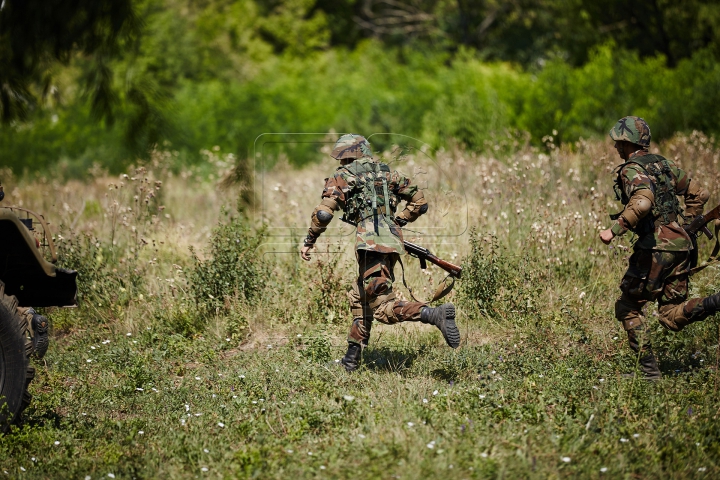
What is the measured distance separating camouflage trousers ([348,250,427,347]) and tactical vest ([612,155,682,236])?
1.69 metres

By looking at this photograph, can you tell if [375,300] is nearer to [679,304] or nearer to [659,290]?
[659,290]

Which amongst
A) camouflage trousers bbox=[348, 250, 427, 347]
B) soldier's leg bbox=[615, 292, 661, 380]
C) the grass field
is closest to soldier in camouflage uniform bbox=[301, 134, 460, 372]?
camouflage trousers bbox=[348, 250, 427, 347]

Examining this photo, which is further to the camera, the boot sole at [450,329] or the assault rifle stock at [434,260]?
the assault rifle stock at [434,260]

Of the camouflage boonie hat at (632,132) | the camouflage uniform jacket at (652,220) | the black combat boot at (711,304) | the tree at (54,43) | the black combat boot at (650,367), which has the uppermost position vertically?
the tree at (54,43)

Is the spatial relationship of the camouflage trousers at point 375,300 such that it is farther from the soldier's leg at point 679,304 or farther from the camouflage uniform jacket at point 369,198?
the soldier's leg at point 679,304

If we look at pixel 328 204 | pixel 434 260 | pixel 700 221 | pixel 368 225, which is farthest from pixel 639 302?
pixel 328 204

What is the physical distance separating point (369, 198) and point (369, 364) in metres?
1.36

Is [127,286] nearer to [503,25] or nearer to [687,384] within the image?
[687,384]

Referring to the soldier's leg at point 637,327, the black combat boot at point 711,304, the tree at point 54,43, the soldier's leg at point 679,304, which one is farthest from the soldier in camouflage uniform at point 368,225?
the tree at point 54,43

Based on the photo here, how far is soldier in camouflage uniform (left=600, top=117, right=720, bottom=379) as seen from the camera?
5695mm

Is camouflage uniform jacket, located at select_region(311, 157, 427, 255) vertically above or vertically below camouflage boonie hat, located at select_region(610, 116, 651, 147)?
below

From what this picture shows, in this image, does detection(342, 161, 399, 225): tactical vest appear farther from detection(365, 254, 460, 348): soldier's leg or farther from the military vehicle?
the military vehicle

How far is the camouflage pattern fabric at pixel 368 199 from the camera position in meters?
6.15

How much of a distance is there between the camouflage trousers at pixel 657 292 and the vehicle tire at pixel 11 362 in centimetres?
412
